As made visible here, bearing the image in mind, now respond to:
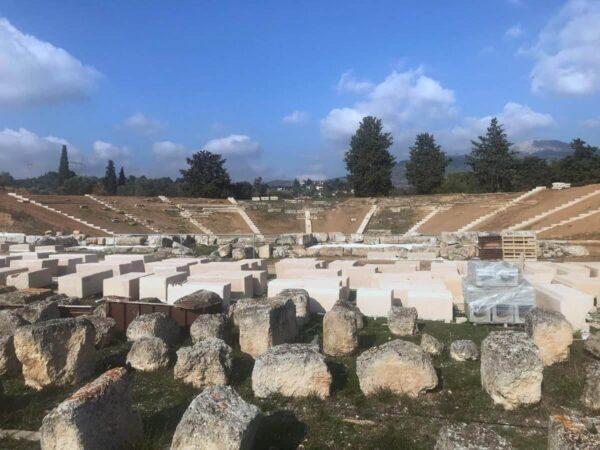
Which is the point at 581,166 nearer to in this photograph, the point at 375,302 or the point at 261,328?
the point at 375,302

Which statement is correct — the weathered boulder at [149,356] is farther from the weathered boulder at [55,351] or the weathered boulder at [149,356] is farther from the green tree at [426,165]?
the green tree at [426,165]

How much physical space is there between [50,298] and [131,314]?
383 cm

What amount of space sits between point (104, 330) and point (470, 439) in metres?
8.37

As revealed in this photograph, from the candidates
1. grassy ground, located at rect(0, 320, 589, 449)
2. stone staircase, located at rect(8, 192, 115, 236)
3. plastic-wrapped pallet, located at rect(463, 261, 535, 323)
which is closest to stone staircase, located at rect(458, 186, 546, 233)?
plastic-wrapped pallet, located at rect(463, 261, 535, 323)

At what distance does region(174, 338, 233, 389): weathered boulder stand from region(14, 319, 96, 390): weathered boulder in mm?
1725

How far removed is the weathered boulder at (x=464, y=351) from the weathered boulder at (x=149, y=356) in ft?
18.0

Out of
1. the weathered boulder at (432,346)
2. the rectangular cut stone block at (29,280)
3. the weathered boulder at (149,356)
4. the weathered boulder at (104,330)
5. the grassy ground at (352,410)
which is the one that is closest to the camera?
the grassy ground at (352,410)

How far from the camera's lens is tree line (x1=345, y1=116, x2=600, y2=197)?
6134 centimetres

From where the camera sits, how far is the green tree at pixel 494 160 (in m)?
61.7

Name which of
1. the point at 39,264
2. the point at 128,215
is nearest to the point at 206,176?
the point at 128,215

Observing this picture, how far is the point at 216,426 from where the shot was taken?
5.12m

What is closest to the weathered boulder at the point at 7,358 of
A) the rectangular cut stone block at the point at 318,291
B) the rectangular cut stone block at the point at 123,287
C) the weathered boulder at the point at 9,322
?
the weathered boulder at the point at 9,322

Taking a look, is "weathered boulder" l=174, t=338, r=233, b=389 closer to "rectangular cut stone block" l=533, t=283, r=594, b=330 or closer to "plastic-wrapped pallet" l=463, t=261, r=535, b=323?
"plastic-wrapped pallet" l=463, t=261, r=535, b=323

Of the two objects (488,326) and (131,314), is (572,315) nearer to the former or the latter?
(488,326)
